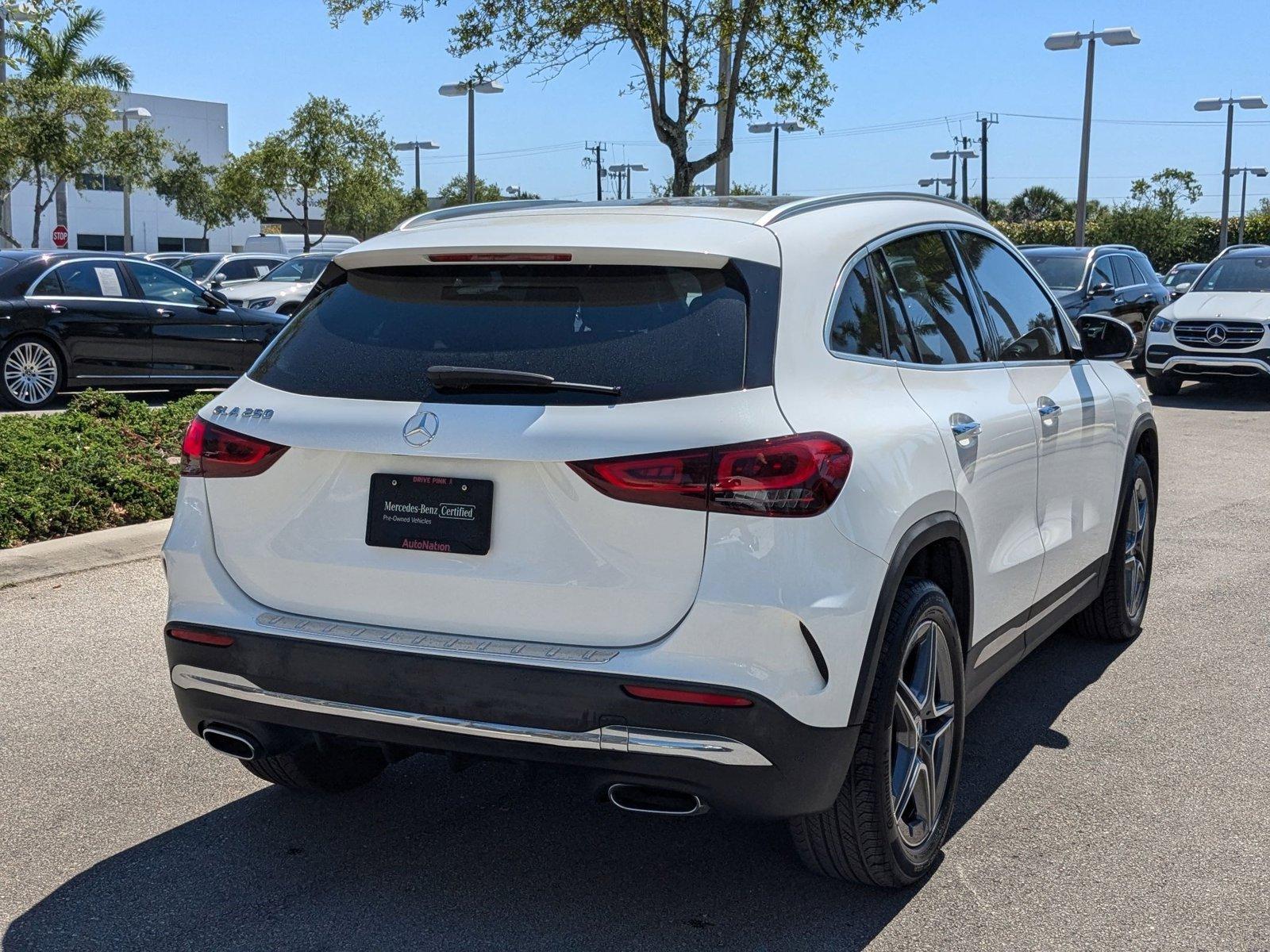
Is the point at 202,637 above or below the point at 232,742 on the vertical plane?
above

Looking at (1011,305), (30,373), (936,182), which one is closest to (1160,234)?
(936,182)

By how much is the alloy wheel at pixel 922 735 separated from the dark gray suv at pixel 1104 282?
1427cm

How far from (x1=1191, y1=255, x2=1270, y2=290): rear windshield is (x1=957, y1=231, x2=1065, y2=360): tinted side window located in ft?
47.3

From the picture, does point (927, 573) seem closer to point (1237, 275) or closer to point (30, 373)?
point (30, 373)

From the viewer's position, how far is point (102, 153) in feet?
129

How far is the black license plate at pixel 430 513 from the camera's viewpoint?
3271 mm

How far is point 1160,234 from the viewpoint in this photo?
53.9m

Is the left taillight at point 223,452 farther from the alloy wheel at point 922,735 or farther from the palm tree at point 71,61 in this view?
the palm tree at point 71,61

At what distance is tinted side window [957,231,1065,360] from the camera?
4.76 meters

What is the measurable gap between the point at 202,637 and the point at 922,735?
182 centimetres

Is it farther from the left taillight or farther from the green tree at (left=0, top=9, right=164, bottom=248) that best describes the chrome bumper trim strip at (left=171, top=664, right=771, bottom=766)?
the green tree at (left=0, top=9, right=164, bottom=248)

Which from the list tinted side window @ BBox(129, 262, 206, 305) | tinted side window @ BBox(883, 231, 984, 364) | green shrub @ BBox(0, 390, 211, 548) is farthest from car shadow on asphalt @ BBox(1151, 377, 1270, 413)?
tinted side window @ BBox(883, 231, 984, 364)

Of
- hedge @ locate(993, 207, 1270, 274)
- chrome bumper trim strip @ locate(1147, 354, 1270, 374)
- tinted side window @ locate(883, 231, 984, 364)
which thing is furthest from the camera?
hedge @ locate(993, 207, 1270, 274)

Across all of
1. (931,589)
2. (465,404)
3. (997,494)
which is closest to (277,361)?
Result: (465,404)
